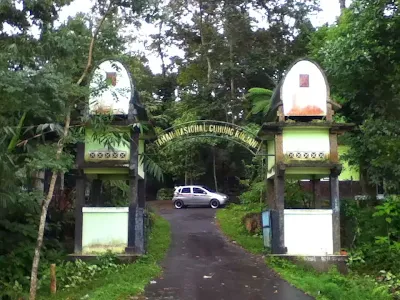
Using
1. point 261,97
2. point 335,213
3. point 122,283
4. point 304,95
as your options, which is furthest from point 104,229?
point 261,97

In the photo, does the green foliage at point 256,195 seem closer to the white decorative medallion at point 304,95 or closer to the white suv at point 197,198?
the white suv at point 197,198

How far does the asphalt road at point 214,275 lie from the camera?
987cm

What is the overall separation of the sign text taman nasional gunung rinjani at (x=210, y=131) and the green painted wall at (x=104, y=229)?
253 centimetres

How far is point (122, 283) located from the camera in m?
10.5

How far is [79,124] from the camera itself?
34.0ft

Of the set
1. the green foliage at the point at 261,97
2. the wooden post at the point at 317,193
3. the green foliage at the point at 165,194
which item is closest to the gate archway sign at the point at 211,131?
the wooden post at the point at 317,193

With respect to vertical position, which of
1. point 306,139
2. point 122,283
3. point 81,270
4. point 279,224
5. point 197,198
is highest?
point 306,139

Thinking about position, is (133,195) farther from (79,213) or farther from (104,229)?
(79,213)

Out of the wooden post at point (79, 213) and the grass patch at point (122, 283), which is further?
the wooden post at point (79, 213)

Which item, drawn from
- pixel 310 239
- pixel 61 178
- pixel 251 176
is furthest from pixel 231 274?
pixel 251 176

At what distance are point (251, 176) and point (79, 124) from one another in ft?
58.4

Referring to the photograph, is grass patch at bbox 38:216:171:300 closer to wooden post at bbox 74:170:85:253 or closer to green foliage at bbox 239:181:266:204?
wooden post at bbox 74:170:85:253

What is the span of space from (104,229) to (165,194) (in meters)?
24.3

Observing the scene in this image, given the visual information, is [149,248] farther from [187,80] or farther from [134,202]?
[187,80]
